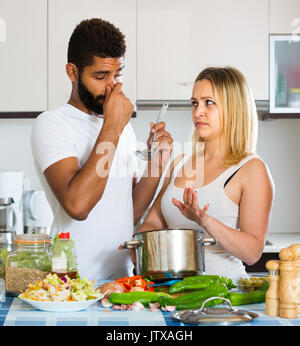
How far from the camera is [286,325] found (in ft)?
3.57

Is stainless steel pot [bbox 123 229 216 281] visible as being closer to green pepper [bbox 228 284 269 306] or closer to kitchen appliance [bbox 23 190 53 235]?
green pepper [bbox 228 284 269 306]

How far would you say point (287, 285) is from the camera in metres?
1.15

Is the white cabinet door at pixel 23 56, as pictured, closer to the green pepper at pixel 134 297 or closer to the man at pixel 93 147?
the man at pixel 93 147

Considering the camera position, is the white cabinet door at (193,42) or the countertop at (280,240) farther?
the white cabinet door at (193,42)

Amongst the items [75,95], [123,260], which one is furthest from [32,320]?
[75,95]

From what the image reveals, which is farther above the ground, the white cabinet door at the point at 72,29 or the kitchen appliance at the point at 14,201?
the white cabinet door at the point at 72,29

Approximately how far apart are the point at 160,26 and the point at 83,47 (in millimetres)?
1330

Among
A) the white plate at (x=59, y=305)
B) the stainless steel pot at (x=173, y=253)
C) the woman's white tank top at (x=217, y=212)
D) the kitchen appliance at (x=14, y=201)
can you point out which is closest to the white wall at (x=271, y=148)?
the kitchen appliance at (x=14, y=201)

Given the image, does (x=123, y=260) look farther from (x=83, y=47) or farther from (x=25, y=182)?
(x=25, y=182)

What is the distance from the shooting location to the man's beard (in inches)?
72.2

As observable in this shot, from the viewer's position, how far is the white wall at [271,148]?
3320 mm

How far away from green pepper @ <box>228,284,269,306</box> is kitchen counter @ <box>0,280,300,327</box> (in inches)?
0.7

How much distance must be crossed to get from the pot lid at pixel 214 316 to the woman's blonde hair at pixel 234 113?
791 millimetres

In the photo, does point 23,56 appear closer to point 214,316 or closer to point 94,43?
point 94,43
